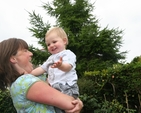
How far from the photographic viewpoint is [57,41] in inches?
115

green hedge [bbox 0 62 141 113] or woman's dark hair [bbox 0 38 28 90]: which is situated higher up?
woman's dark hair [bbox 0 38 28 90]

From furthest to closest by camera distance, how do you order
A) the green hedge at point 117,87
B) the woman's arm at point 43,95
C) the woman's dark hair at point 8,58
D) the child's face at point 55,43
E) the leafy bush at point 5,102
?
the green hedge at point 117,87, the leafy bush at point 5,102, the child's face at point 55,43, the woman's dark hair at point 8,58, the woman's arm at point 43,95

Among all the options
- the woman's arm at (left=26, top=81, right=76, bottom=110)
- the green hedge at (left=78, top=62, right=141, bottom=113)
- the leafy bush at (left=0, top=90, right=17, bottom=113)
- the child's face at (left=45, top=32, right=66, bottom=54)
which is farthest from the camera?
the green hedge at (left=78, top=62, right=141, bottom=113)

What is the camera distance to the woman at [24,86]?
2.20 meters

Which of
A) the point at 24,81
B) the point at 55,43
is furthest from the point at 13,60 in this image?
the point at 55,43

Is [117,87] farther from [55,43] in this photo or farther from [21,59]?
[21,59]

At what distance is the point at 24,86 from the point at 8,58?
0.25 metres

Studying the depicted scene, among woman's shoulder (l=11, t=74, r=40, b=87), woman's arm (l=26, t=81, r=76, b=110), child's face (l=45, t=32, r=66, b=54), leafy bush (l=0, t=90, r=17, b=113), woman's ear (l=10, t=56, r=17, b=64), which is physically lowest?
leafy bush (l=0, t=90, r=17, b=113)

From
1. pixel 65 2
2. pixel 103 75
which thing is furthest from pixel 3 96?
pixel 65 2

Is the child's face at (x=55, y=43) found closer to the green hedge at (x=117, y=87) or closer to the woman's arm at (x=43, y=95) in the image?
the woman's arm at (x=43, y=95)

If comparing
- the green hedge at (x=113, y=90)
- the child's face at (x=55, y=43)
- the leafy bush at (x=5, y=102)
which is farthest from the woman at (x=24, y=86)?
the leafy bush at (x=5, y=102)

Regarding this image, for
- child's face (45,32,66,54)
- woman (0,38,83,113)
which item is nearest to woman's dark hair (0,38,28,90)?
woman (0,38,83,113)

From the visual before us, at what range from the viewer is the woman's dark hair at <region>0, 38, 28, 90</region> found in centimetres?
231

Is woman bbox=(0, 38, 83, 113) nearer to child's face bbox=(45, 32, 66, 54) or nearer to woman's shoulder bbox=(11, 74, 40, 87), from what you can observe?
woman's shoulder bbox=(11, 74, 40, 87)
